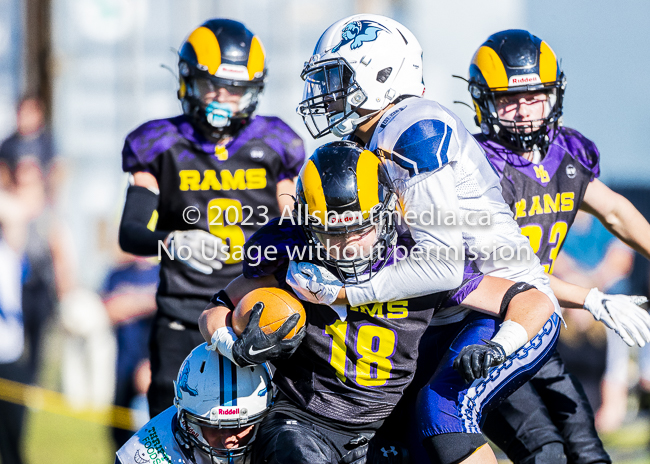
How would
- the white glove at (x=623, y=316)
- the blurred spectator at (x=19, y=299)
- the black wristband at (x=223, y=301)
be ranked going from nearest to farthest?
the black wristband at (x=223, y=301)
the white glove at (x=623, y=316)
the blurred spectator at (x=19, y=299)

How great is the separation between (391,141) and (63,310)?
21.0 feet

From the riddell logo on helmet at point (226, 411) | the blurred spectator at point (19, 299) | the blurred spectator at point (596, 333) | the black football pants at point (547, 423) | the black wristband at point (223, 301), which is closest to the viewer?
the riddell logo on helmet at point (226, 411)

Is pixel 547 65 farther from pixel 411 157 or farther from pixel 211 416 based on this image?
pixel 211 416

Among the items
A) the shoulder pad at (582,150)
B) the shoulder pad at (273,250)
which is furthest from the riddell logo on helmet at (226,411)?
the shoulder pad at (582,150)

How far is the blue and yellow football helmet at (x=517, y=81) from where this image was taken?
3.41 meters

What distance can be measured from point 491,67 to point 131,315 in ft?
15.5

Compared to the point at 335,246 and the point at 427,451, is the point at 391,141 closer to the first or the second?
the point at 335,246

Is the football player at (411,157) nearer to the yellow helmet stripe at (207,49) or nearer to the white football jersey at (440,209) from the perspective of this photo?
the white football jersey at (440,209)

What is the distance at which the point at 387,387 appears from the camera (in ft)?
9.13

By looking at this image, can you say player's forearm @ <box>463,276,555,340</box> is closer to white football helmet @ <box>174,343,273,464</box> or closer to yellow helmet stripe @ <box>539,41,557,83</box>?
white football helmet @ <box>174,343,273,464</box>

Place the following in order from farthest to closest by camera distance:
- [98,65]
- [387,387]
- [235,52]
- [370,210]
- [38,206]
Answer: [98,65], [38,206], [235,52], [387,387], [370,210]

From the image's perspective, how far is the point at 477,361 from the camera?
97.7 inches

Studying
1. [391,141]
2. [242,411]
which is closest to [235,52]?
[391,141]

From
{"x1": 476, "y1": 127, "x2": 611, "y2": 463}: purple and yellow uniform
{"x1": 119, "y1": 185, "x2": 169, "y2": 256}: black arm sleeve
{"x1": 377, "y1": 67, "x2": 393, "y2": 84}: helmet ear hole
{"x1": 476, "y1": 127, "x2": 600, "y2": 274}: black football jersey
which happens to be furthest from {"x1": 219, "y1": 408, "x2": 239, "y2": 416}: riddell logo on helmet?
{"x1": 476, "y1": 127, "x2": 600, "y2": 274}: black football jersey
